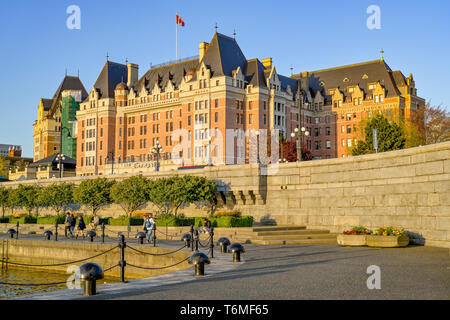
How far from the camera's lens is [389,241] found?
2269 centimetres

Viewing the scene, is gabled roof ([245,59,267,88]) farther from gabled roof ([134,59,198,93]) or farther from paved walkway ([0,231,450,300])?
paved walkway ([0,231,450,300])

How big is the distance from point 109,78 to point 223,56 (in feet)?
105

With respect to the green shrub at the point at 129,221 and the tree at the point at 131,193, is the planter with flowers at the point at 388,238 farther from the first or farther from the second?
the tree at the point at 131,193

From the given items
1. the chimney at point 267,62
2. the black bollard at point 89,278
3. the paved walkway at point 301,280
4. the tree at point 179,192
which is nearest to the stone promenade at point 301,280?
the paved walkway at point 301,280

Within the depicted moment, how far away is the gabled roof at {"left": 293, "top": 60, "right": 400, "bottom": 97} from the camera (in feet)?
334

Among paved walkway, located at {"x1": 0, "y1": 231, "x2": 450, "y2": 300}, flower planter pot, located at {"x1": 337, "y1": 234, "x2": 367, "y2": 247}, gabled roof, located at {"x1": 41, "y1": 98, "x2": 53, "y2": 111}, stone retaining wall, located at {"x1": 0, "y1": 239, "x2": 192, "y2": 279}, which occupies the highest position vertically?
gabled roof, located at {"x1": 41, "y1": 98, "x2": 53, "y2": 111}

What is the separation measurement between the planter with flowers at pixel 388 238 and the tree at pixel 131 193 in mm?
21578

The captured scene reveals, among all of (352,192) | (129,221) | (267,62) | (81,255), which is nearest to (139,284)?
(81,255)

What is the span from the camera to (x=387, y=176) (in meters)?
25.6

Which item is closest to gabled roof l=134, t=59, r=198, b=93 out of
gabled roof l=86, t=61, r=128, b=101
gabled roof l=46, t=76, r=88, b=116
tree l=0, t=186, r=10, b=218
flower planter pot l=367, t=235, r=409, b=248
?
gabled roof l=86, t=61, r=128, b=101

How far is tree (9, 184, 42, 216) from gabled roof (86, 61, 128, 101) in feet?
173

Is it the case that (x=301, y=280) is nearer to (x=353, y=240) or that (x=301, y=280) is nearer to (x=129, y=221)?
(x=353, y=240)
